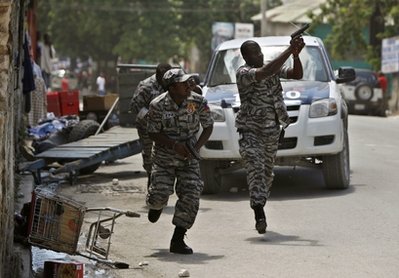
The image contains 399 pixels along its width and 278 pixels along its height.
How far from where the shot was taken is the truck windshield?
43.3 feet

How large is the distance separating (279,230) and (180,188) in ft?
5.24

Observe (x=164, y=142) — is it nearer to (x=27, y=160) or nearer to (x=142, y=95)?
(x=142, y=95)

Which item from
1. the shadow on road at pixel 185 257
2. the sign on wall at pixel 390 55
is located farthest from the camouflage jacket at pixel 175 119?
the sign on wall at pixel 390 55

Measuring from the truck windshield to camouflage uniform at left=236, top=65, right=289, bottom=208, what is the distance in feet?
10.2

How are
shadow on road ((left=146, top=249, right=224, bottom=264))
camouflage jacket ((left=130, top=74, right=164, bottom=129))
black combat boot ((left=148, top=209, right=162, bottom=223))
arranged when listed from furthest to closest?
camouflage jacket ((left=130, top=74, right=164, bottom=129)) < black combat boot ((left=148, top=209, right=162, bottom=223)) < shadow on road ((left=146, top=249, right=224, bottom=264))

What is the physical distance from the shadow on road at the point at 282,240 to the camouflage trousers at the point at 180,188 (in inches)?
36.7

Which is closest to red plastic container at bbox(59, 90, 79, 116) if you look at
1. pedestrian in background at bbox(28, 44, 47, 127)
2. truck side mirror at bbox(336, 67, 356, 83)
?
pedestrian in background at bbox(28, 44, 47, 127)

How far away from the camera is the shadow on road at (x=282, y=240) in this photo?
9152mm

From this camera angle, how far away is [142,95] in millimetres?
11336

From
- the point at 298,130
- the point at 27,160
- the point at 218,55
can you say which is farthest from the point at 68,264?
the point at 27,160

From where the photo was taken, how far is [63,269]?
7059mm

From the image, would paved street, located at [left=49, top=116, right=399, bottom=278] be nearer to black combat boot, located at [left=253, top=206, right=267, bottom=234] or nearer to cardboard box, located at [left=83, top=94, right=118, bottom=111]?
black combat boot, located at [left=253, top=206, right=267, bottom=234]

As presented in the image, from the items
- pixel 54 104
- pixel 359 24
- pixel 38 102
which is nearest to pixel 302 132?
pixel 38 102

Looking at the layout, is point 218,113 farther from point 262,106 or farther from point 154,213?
point 154,213
